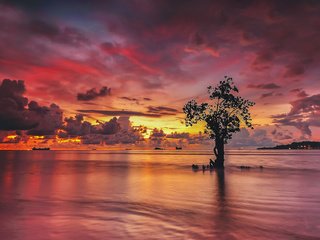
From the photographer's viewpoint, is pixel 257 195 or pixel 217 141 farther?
pixel 217 141

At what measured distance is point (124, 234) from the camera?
18.2m

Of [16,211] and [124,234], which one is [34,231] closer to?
[124,234]

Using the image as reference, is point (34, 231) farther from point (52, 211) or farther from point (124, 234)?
point (52, 211)

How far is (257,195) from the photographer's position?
3491cm

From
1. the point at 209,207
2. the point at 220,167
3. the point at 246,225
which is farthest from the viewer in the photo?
the point at 220,167

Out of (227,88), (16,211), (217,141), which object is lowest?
(16,211)

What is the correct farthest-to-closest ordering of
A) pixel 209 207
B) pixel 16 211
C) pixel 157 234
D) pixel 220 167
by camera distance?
1. pixel 220 167
2. pixel 209 207
3. pixel 16 211
4. pixel 157 234

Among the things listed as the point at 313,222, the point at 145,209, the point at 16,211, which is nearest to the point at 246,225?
the point at 313,222

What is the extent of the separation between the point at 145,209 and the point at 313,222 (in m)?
12.5

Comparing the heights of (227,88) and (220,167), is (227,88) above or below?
above

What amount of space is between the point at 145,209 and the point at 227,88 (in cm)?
4855

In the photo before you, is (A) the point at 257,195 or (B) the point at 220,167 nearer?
(A) the point at 257,195

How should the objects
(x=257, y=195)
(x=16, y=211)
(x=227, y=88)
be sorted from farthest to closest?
(x=227, y=88) < (x=257, y=195) < (x=16, y=211)

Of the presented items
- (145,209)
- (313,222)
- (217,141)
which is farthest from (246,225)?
(217,141)
